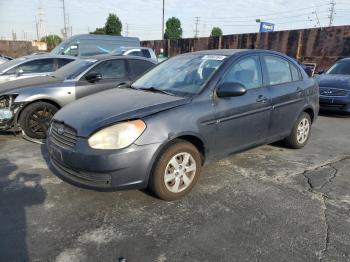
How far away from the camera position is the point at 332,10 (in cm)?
6003

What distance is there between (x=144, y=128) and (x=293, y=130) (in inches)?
116

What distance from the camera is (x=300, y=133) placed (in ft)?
17.7

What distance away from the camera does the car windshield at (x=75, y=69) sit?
6.45 meters

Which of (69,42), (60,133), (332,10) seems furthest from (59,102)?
(332,10)

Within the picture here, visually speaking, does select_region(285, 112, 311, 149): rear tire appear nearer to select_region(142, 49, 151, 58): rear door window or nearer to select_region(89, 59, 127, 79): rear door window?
select_region(89, 59, 127, 79): rear door window

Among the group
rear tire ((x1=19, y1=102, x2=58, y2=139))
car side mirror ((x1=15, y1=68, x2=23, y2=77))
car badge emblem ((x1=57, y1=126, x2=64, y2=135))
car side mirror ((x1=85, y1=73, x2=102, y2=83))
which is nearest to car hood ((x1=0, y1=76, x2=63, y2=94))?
rear tire ((x1=19, y1=102, x2=58, y2=139))

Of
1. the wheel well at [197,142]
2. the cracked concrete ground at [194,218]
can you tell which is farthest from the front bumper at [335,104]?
the wheel well at [197,142]

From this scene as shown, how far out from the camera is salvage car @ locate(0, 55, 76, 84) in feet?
28.4

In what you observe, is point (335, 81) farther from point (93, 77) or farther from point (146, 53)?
point (146, 53)

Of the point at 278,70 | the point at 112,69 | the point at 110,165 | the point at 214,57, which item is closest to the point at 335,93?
the point at 278,70

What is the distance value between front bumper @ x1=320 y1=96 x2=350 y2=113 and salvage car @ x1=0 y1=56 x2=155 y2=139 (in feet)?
16.2

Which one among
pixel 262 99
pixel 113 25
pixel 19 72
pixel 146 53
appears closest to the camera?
pixel 262 99

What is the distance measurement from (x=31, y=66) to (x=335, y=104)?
7965mm

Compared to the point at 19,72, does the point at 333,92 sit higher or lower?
lower
